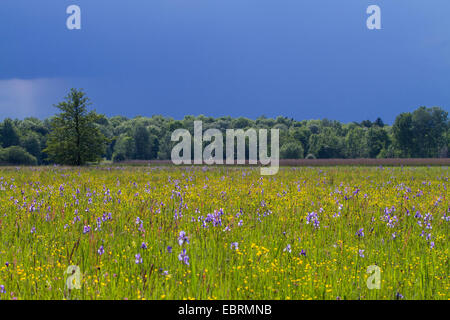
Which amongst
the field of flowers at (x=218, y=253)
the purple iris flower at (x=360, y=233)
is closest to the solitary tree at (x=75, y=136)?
the field of flowers at (x=218, y=253)

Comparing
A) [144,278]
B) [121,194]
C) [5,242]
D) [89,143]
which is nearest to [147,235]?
[144,278]

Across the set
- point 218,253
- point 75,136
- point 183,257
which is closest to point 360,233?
→ point 218,253

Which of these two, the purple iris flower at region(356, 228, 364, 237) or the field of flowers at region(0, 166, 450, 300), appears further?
the purple iris flower at region(356, 228, 364, 237)

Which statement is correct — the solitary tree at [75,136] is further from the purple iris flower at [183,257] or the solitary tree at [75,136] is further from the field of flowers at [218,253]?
the purple iris flower at [183,257]

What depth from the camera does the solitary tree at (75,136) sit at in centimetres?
3309

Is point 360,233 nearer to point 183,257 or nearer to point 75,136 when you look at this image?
point 183,257

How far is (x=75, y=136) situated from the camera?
33.7m

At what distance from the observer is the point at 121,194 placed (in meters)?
9.34

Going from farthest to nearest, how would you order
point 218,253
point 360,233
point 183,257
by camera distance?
point 360,233 < point 218,253 < point 183,257

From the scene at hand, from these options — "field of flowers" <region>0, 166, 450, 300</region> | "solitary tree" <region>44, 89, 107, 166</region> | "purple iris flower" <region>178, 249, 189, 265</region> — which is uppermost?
"solitary tree" <region>44, 89, 107, 166</region>

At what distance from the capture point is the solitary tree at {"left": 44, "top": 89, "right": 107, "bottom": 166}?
109ft

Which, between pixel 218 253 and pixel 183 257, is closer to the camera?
pixel 183 257

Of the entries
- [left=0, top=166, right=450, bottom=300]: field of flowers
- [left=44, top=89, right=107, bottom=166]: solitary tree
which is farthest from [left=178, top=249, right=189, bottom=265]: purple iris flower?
[left=44, top=89, right=107, bottom=166]: solitary tree

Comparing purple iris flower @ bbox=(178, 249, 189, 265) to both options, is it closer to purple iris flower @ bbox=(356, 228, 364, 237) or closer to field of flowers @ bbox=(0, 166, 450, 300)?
field of flowers @ bbox=(0, 166, 450, 300)
